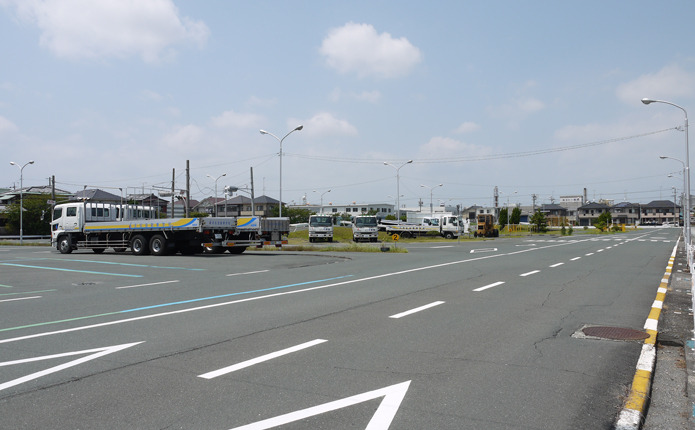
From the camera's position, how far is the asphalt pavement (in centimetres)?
406

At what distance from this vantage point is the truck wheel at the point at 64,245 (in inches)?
1086

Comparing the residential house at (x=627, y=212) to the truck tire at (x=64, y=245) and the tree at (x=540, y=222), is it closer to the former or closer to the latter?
the tree at (x=540, y=222)

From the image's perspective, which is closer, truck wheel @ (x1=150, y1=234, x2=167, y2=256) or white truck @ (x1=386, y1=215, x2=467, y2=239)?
truck wheel @ (x1=150, y1=234, x2=167, y2=256)

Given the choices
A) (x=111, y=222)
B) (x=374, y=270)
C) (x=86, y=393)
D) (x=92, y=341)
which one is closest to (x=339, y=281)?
(x=374, y=270)

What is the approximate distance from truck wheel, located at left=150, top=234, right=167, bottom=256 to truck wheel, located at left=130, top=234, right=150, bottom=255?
1.64ft

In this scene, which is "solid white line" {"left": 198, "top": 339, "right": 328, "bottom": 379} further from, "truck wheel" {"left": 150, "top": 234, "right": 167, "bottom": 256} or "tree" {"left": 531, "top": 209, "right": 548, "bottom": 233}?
"tree" {"left": 531, "top": 209, "right": 548, "bottom": 233}

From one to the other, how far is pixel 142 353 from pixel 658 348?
21.1ft

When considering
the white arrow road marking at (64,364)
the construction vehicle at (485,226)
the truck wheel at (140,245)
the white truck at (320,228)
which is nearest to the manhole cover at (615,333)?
the white arrow road marking at (64,364)

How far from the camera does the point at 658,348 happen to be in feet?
21.1

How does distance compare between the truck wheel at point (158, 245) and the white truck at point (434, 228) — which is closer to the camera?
the truck wheel at point (158, 245)

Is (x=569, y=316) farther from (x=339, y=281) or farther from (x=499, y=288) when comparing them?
(x=339, y=281)

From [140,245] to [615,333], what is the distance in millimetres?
A: 22655

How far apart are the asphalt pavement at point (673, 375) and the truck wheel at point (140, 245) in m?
22.2

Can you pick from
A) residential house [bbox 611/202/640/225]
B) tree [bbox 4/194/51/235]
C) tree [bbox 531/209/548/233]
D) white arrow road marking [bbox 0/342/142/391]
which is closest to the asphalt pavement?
white arrow road marking [bbox 0/342/142/391]
